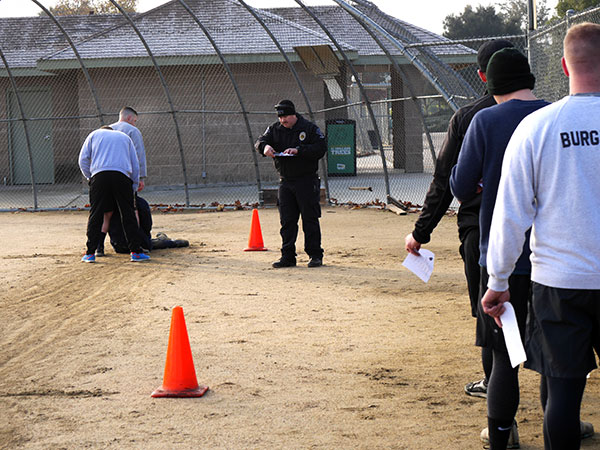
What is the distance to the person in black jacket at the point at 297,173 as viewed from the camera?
9641mm

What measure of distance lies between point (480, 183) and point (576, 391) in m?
1.28

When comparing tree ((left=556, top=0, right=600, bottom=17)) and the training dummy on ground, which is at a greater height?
tree ((left=556, top=0, right=600, bottom=17))

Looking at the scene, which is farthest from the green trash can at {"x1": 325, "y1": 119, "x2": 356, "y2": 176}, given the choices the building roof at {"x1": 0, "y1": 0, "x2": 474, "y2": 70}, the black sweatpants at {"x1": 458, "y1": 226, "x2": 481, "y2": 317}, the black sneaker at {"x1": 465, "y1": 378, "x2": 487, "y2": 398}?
the black sweatpants at {"x1": 458, "y1": 226, "x2": 481, "y2": 317}

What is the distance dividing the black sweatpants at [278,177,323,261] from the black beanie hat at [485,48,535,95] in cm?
593

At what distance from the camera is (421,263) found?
14.4ft

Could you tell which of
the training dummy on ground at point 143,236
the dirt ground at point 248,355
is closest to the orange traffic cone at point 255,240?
the dirt ground at point 248,355

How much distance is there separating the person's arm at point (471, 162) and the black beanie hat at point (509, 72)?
0.21m

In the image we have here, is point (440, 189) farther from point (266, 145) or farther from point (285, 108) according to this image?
point (266, 145)

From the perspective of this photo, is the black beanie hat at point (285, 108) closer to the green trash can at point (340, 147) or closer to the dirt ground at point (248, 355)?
the dirt ground at point (248, 355)

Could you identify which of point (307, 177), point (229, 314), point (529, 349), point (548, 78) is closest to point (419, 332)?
point (229, 314)

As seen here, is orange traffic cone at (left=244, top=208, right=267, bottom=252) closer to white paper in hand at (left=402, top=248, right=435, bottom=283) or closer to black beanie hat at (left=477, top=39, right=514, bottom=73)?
white paper in hand at (left=402, top=248, right=435, bottom=283)

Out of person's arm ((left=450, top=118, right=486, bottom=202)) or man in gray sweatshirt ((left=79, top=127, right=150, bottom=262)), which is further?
man in gray sweatshirt ((left=79, top=127, right=150, bottom=262))

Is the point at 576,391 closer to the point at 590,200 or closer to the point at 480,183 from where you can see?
the point at 590,200

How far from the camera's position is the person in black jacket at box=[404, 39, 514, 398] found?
4.16 m
